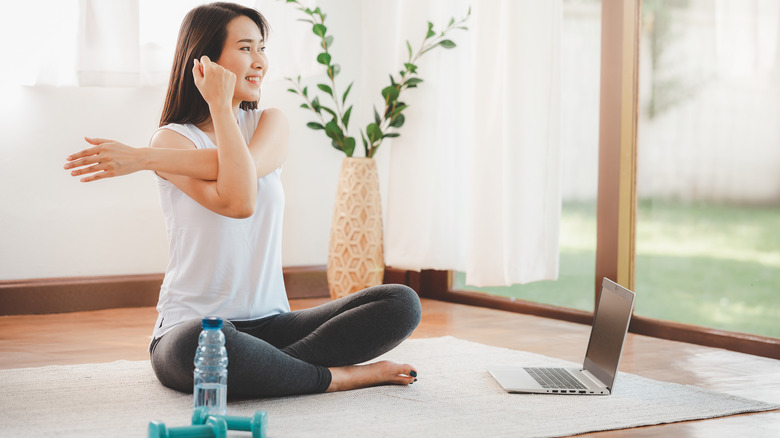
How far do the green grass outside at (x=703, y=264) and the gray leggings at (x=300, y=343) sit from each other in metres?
1.21

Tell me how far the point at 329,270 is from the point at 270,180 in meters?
1.55

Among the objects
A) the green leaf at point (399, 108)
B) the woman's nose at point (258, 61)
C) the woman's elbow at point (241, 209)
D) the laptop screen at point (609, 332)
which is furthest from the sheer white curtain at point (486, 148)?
the woman's elbow at point (241, 209)

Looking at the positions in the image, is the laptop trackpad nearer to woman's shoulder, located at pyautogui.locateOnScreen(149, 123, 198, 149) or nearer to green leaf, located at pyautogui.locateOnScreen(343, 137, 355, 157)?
woman's shoulder, located at pyautogui.locateOnScreen(149, 123, 198, 149)

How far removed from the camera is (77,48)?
3.13 m

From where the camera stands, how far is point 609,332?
78.7 inches

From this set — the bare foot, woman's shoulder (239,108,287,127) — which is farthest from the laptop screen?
woman's shoulder (239,108,287,127)

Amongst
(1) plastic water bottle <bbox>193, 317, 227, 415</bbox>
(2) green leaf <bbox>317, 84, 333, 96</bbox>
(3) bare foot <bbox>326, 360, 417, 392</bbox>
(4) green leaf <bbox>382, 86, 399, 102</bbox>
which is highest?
(2) green leaf <bbox>317, 84, 333, 96</bbox>

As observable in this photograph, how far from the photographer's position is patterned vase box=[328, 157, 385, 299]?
3.45 m

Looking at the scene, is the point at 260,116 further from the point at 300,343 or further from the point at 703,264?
the point at 703,264

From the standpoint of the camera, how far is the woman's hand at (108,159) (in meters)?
1.72

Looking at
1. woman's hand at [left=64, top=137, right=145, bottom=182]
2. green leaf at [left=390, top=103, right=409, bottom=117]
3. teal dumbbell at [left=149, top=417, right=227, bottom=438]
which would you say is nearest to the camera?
teal dumbbell at [left=149, top=417, right=227, bottom=438]

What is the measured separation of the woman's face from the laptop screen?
94 centimetres

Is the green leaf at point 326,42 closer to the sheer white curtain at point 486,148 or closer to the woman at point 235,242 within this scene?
the sheer white curtain at point 486,148

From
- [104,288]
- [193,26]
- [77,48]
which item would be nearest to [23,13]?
[77,48]
